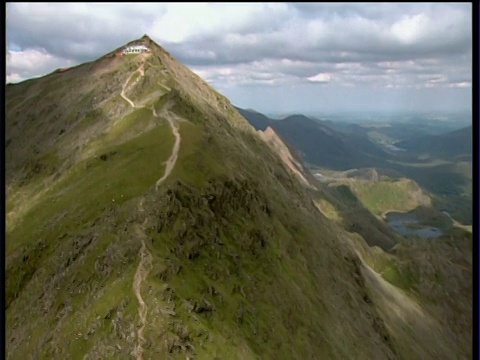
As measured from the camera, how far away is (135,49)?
409 feet

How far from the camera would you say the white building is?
121363mm

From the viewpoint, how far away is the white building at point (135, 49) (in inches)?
4778

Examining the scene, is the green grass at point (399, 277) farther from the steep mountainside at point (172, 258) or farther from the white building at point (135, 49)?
the white building at point (135, 49)

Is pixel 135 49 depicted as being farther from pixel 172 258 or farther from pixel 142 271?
pixel 142 271

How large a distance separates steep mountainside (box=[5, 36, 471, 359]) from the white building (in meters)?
23.4

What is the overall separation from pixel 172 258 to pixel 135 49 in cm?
9666

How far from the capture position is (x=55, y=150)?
303 feet

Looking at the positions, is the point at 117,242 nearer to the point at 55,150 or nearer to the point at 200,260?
the point at 200,260

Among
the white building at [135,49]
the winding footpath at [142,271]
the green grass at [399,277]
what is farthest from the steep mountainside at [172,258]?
the white building at [135,49]

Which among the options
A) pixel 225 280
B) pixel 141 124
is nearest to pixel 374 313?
pixel 225 280

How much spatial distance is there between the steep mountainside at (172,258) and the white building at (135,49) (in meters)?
23.4

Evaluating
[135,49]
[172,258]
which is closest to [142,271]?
[172,258]

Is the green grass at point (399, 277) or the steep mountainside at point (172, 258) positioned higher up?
the steep mountainside at point (172, 258)

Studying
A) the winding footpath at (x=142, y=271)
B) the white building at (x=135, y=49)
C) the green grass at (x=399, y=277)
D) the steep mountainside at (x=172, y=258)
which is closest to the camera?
the winding footpath at (x=142, y=271)
